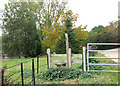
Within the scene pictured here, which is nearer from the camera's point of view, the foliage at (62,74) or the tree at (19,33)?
the foliage at (62,74)

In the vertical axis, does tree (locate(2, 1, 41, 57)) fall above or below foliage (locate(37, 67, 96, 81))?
above

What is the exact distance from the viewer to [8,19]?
14.8m

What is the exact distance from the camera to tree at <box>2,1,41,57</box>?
47.5ft

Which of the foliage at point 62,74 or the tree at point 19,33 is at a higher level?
the tree at point 19,33

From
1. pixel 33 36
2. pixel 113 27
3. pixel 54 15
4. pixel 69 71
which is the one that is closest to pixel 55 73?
pixel 69 71

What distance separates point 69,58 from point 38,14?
481 inches

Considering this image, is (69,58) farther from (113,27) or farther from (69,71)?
(113,27)

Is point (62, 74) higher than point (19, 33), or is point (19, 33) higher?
point (19, 33)

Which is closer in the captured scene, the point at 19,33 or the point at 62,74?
the point at 62,74

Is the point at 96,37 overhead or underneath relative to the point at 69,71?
overhead

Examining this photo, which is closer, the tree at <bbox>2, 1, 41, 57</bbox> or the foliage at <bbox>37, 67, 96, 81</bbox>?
the foliage at <bbox>37, 67, 96, 81</bbox>

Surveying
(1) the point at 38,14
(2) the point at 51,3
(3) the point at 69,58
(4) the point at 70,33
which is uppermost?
(2) the point at 51,3

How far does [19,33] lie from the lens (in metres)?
14.5

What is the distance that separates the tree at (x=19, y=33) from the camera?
14.5 meters
